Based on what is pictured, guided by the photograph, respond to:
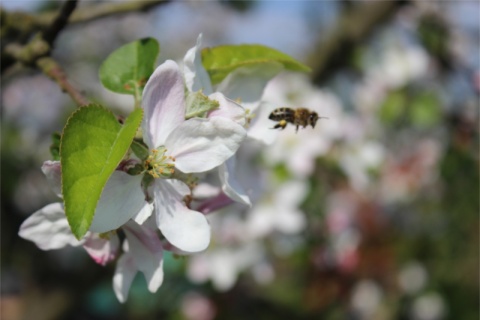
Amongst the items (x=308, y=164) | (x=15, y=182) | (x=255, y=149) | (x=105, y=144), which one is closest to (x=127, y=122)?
(x=105, y=144)

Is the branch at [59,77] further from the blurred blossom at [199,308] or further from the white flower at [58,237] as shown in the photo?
the blurred blossom at [199,308]

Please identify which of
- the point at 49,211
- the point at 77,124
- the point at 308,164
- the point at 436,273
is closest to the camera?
the point at 77,124

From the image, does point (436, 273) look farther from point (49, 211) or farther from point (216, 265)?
point (49, 211)

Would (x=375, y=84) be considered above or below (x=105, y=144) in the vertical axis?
below

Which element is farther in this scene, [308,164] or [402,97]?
[402,97]

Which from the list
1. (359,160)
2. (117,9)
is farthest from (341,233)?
(117,9)

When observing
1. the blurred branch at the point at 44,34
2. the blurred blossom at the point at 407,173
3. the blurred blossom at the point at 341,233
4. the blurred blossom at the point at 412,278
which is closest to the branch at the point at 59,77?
the blurred branch at the point at 44,34

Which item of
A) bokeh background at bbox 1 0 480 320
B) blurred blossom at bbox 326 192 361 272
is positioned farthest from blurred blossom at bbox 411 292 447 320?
blurred blossom at bbox 326 192 361 272
